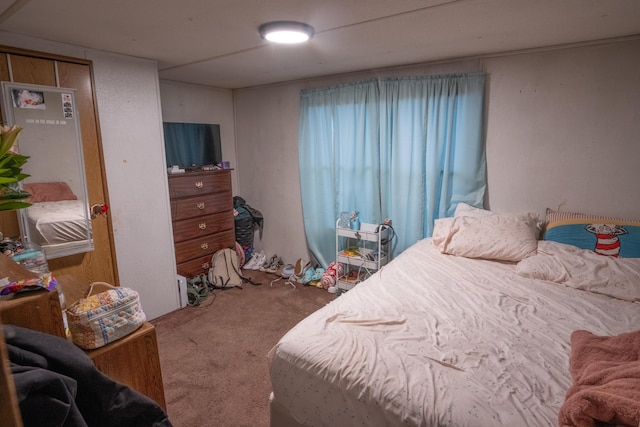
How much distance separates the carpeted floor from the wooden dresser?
462 millimetres

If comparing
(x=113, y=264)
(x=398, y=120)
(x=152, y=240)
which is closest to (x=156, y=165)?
(x=152, y=240)

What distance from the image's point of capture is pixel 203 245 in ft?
12.4

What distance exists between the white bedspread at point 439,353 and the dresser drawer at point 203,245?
2.22 metres

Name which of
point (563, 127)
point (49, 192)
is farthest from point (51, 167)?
point (563, 127)

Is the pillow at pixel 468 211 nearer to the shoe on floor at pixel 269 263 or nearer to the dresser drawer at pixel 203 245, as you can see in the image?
the shoe on floor at pixel 269 263

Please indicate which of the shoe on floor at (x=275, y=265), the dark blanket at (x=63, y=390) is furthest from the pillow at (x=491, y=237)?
the dark blanket at (x=63, y=390)

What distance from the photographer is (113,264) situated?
276 cm

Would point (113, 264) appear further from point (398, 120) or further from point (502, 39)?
→ point (502, 39)

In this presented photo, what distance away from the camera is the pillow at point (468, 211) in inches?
113

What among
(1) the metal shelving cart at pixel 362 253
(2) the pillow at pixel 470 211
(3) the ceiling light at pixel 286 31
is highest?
(3) the ceiling light at pixel 286 31

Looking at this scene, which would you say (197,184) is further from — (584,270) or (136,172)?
(584,270)

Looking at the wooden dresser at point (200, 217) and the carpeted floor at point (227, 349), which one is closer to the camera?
the carpeted floor at point (227, 349)

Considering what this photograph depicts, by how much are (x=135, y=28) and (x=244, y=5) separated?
0.80m

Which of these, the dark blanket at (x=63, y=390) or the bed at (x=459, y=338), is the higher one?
the dark blanket at (x=63, y=390)
